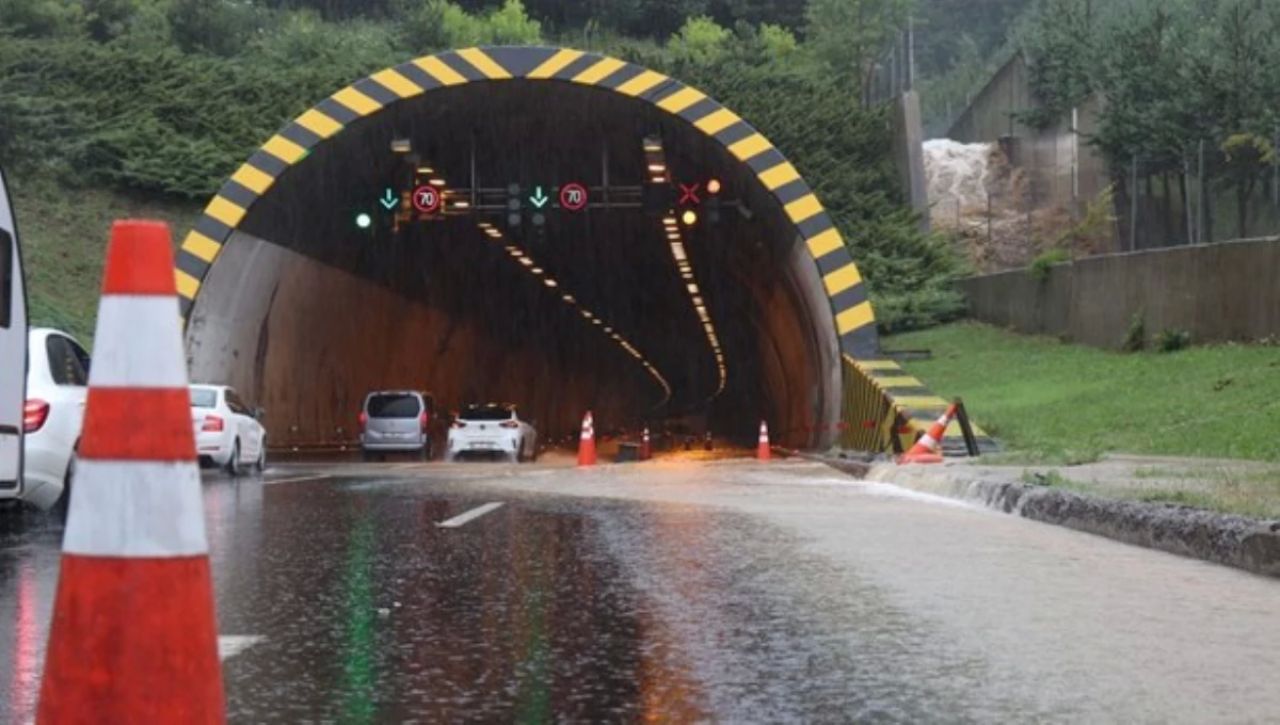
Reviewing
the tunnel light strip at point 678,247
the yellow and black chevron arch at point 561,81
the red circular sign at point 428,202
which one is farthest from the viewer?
the red circular sign at point 428,202

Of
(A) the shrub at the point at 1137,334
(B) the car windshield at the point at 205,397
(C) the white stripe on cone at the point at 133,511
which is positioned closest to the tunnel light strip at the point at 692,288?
(A) the shrub at the point at 1137,334

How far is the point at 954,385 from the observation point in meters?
38.6

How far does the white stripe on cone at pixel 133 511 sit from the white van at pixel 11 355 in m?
8.64

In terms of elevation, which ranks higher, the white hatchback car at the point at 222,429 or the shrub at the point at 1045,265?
the shrub at the point at 1045,265

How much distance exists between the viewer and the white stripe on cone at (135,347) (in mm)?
4688

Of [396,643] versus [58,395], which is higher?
[58,395]

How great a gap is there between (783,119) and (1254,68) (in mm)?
13261

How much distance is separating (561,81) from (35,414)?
19.8 metres

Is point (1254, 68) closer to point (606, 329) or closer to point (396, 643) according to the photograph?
point (606, 329)

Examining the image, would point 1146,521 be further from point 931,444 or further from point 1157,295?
point 1157,295

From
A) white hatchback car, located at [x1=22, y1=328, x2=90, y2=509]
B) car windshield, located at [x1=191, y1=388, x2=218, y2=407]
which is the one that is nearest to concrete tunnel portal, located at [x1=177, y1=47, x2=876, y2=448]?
car windshield, located at [x1=191, y1=388, x2=218, y2=407]

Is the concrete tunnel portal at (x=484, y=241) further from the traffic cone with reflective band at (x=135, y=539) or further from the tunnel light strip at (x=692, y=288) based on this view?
the traffic cone with reflective band at (x=135, y=539)

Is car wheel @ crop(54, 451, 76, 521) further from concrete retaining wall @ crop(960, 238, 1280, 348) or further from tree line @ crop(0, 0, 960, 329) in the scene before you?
tree line @ crop(0, 0, 960, 329)

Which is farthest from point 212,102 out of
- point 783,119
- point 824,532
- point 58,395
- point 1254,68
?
point 824,532
